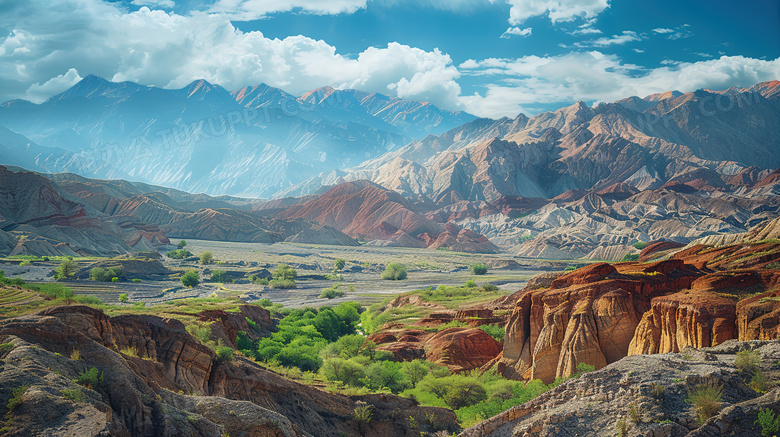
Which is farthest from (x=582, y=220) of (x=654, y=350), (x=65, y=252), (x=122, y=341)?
(x=122, y=341)

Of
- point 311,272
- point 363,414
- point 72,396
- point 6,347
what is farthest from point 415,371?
point 311,272

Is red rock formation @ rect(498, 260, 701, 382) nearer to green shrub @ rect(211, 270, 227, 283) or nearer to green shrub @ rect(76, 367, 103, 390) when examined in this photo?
green shrub @ rect(76, 367, 103, 390)

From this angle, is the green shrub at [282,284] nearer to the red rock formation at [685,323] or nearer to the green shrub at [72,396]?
the red rock formation at [685,323]

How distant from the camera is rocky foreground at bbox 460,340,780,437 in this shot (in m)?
13.5

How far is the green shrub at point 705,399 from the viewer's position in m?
13.7

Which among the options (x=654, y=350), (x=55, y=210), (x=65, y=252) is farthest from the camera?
(x=55, y=210)

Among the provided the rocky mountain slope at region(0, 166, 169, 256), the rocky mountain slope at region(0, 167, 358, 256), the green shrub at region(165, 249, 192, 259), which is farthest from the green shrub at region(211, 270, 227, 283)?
the rocky mountain slope at region(0, 166, 169, 256)

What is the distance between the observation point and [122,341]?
20.8 meters

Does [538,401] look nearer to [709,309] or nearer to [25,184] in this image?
[709,309]

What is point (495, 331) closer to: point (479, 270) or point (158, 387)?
point (158, 387)

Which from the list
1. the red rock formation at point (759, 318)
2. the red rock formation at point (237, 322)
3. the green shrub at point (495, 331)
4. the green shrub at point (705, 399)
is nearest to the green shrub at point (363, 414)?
the red rock formation at point (237, 322)

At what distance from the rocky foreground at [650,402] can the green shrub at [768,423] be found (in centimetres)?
16

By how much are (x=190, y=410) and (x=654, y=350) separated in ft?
69.4

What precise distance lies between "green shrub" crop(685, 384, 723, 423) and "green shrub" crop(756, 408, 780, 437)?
98 centimetres
